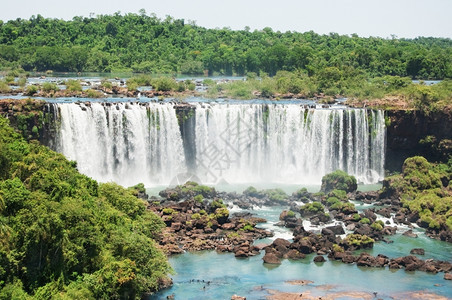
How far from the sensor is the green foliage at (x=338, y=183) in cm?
5412

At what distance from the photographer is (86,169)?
55.6 metres

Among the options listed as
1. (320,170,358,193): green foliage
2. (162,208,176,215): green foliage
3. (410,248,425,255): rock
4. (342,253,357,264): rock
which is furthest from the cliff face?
(342,253,357,264): rock

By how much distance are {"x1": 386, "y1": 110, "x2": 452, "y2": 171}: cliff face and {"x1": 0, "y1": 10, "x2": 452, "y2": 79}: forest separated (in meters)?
20.3

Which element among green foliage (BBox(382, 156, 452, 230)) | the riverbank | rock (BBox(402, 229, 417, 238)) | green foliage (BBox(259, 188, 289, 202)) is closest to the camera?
the riverbank

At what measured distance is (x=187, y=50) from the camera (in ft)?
382

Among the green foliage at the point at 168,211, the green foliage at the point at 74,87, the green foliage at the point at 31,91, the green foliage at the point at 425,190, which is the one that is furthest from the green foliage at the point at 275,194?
the green foliage at the point at 31,91

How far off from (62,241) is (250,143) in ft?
106

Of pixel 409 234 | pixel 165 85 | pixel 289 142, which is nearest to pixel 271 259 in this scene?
pixel 409 234

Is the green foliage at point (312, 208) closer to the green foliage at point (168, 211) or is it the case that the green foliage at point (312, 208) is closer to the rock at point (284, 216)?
the rock at point (284, 216)

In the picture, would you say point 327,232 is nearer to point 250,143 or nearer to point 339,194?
point 339,194

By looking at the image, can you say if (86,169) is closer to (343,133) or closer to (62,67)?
(343,133)

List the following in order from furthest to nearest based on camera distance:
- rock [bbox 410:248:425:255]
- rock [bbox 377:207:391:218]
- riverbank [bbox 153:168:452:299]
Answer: rock [bbox 377:207:391:218] → rock [bbox 410:248:425:255] → riverbank [bbox 153:168:452:299]

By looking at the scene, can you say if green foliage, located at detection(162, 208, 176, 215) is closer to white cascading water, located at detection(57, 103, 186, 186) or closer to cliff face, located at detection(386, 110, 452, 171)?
white cascading water, located at detection(57, 103, 186, 186)

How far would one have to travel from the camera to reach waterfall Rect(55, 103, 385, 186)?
58000 millimetres
